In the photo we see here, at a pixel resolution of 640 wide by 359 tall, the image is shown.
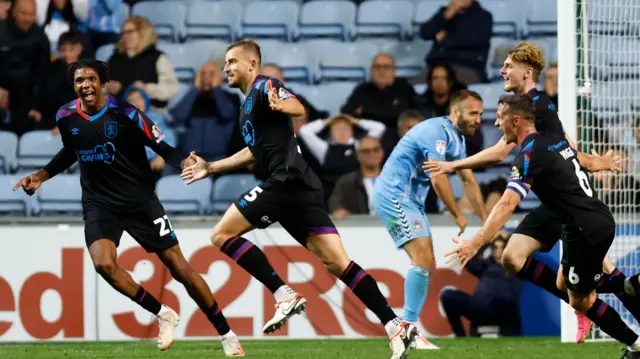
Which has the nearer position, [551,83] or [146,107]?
[551,83]

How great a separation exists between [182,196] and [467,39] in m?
3.79

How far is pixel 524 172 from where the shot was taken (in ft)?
24.1

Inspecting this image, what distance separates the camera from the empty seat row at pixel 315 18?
14.7 metres

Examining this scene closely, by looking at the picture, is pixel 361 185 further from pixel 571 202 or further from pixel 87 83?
pixel 571 202

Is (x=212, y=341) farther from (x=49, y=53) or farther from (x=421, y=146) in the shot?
(x=49, y=53)

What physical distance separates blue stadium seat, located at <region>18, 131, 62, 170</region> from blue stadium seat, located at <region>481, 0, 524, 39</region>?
5363 mm

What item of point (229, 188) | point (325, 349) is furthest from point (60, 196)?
point (325, 349)

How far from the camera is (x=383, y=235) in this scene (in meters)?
11.8

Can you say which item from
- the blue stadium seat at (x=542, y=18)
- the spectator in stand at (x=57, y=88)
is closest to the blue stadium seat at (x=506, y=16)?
the blue stadium seat at (x=542, y=18)

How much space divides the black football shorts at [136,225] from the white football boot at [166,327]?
551 mm

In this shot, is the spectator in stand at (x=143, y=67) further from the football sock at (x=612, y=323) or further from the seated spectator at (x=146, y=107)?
the football sock at (x=612, y=323)

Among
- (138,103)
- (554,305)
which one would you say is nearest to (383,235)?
(554,305)

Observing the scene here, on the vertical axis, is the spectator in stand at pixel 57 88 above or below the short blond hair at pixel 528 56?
below

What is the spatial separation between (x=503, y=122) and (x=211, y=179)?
19.5 feet
